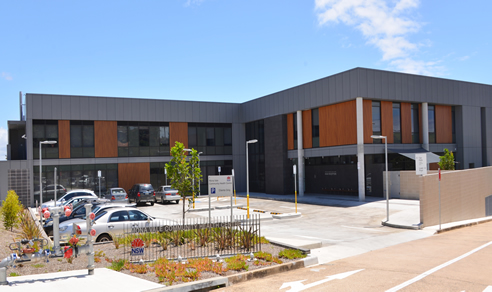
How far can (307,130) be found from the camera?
3719 cm

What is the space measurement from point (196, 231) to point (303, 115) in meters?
25.4

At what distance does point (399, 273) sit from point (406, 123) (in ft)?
87.8

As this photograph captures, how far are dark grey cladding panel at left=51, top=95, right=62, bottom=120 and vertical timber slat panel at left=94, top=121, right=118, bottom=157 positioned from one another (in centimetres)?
341

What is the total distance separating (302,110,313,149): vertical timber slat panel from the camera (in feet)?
121

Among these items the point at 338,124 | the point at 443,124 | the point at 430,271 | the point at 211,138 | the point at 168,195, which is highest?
the point at 443,124

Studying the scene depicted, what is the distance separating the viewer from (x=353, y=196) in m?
34.0

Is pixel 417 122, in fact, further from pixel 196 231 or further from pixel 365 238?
pixel 196 231

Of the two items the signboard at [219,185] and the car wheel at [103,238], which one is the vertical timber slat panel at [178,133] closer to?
the signboard at [219,185]

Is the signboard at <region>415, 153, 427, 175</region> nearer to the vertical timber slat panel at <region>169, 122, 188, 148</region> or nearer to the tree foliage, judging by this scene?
the tree foliage

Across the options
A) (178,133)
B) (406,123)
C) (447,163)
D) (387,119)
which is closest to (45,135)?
(178,133)

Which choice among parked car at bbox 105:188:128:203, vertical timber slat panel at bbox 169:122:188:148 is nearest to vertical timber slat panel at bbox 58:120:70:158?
parked car at bbox 105:188:128:203

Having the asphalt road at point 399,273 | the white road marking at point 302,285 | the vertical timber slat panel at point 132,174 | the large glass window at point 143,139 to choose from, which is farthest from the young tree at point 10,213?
the large glass window at point 143,139

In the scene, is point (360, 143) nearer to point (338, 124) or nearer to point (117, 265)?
point (338, 124)

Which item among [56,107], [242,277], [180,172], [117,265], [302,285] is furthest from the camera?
[56,107]
